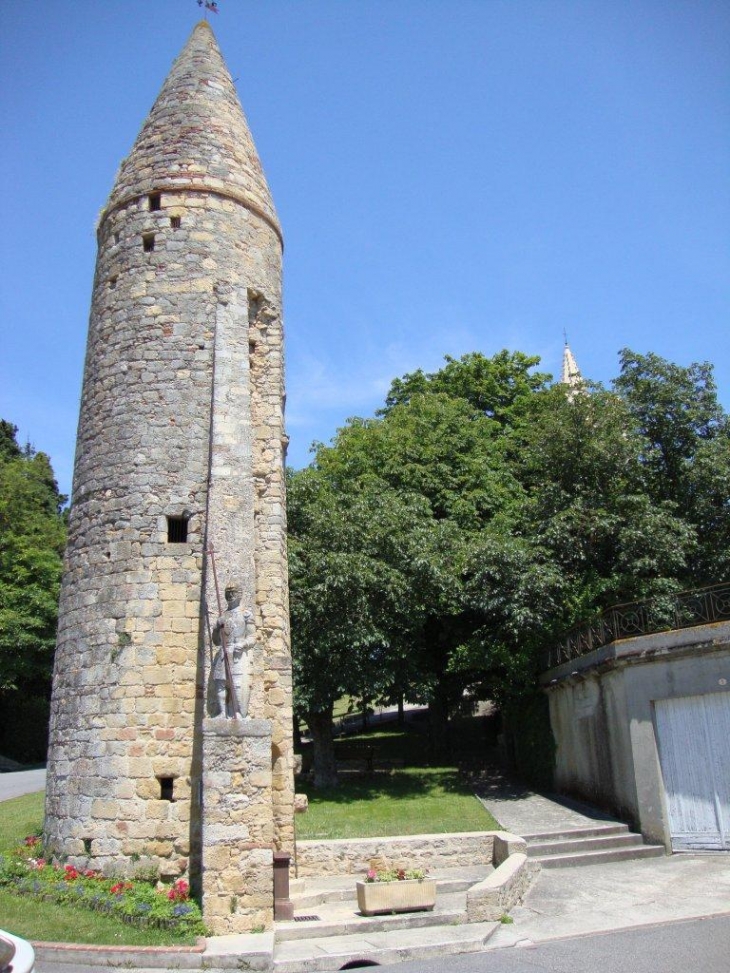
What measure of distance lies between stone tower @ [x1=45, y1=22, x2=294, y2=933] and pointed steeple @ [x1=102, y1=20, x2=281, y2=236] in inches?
1.6

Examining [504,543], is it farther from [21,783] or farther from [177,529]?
[21,783]

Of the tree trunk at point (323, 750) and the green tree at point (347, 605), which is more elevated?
the green tree at point (347, 605)

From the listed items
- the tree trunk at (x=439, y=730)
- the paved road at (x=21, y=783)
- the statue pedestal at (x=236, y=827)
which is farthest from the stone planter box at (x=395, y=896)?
the tree trunk at (x=439, y=730)

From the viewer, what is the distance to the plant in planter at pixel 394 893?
30.2ft

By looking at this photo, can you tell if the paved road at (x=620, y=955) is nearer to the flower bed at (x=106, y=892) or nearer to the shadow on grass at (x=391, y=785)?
the flower bed at (x=106, y=892)

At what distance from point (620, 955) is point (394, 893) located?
9.18 ft

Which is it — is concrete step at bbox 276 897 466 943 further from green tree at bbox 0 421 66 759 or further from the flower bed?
green tree at bbox 0 421 66 759

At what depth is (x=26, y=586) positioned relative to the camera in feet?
97.0

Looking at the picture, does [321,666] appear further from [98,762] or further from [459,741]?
[459,741]

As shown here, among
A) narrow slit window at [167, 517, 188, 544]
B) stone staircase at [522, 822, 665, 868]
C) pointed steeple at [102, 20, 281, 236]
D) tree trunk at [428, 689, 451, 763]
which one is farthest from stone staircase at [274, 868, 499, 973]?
tree trunk at [428, 689, 451, 763]

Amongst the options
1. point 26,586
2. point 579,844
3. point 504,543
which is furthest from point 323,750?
point 26,586

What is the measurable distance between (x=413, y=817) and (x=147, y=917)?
803 centimetres

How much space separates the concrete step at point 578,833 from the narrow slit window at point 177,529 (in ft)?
24.6

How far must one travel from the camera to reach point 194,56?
47.2 feet
